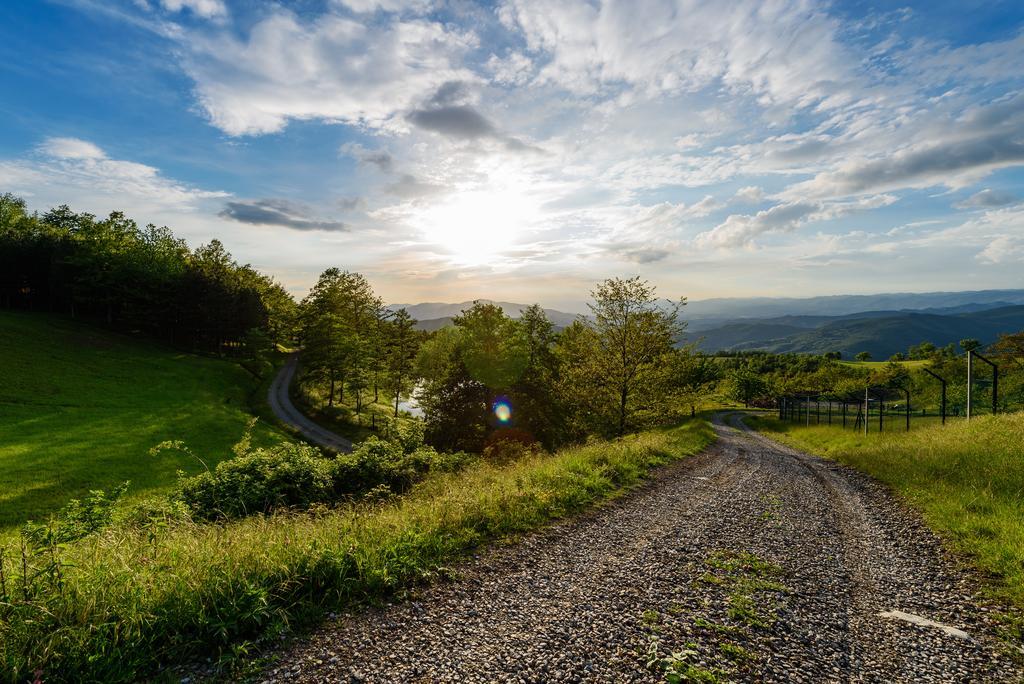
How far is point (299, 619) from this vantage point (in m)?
5.52

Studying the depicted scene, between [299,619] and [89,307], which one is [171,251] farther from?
[299,619]

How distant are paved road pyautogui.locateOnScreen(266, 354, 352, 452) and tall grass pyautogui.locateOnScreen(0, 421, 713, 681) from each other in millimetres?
35961

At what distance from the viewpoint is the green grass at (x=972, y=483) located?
8.13m

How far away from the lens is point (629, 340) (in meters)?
24.9

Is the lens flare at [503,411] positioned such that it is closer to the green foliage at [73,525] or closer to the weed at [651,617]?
the green foliage at [73,525]

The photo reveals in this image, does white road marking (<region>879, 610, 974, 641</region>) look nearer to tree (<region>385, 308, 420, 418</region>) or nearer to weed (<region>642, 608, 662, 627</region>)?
weed (<region>642, 608, 662, 627</region>)

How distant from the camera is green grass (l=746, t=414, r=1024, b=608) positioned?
26.7 feet

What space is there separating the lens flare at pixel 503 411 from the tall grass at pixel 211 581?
1012 inches

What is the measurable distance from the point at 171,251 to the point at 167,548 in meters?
92.5

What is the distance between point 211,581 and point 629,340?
73.0ft

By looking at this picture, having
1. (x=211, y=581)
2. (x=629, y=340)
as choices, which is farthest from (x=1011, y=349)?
(x=211, y=581)

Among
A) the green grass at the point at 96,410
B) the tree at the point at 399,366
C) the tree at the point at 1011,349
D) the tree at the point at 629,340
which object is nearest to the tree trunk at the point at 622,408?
the tree at the point at 629,340

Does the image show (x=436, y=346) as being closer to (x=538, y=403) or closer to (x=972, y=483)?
(x=538, y=403)

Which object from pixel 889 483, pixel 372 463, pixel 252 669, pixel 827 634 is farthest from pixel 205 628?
pixel 889 483
